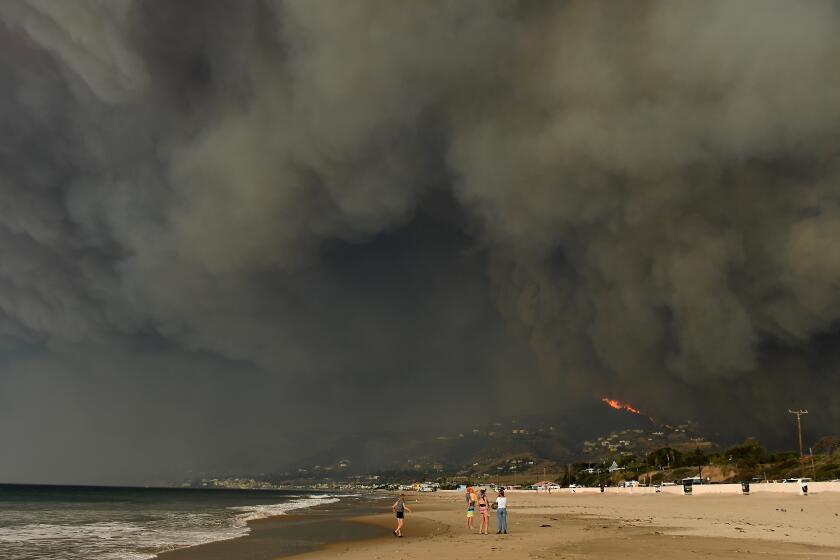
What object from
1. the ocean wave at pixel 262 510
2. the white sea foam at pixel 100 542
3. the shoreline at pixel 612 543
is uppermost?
the shoreline at pixel 612 543

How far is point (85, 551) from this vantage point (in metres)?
27.3

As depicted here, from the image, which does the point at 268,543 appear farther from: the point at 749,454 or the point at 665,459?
the point at 665,459

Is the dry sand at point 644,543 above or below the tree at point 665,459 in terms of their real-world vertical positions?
above

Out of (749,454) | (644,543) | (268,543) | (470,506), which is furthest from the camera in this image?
(749,454)

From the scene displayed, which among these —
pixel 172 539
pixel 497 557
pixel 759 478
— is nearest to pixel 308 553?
pixel 497 557

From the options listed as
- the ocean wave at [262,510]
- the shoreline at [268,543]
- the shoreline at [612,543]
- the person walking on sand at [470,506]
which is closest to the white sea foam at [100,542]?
the shoreline at [268,543]

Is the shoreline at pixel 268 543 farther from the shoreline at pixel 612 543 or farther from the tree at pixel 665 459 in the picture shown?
the tree at pixel 665 459

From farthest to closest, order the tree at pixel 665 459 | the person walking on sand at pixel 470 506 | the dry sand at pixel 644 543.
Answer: the tree at pixel 665 459 < the person walking on sand at pixel 470 506 < the dry sand at pixel 644 543

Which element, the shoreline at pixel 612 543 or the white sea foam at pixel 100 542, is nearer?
the shoreline at pixel 612 543

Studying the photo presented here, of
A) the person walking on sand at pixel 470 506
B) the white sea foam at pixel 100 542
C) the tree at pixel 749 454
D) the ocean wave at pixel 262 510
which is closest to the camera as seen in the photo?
the white sea foam at pixel 100 542

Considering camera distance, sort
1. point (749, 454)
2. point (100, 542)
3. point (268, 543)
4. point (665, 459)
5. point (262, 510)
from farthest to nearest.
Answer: point (665, 459) → point (749, 454) → point (262, 510) → point (100, 542) → point (268, 543)

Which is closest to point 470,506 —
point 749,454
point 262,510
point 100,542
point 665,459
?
point 100,542

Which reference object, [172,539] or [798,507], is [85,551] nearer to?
[172,539]

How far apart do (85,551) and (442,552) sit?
18.3 meters
